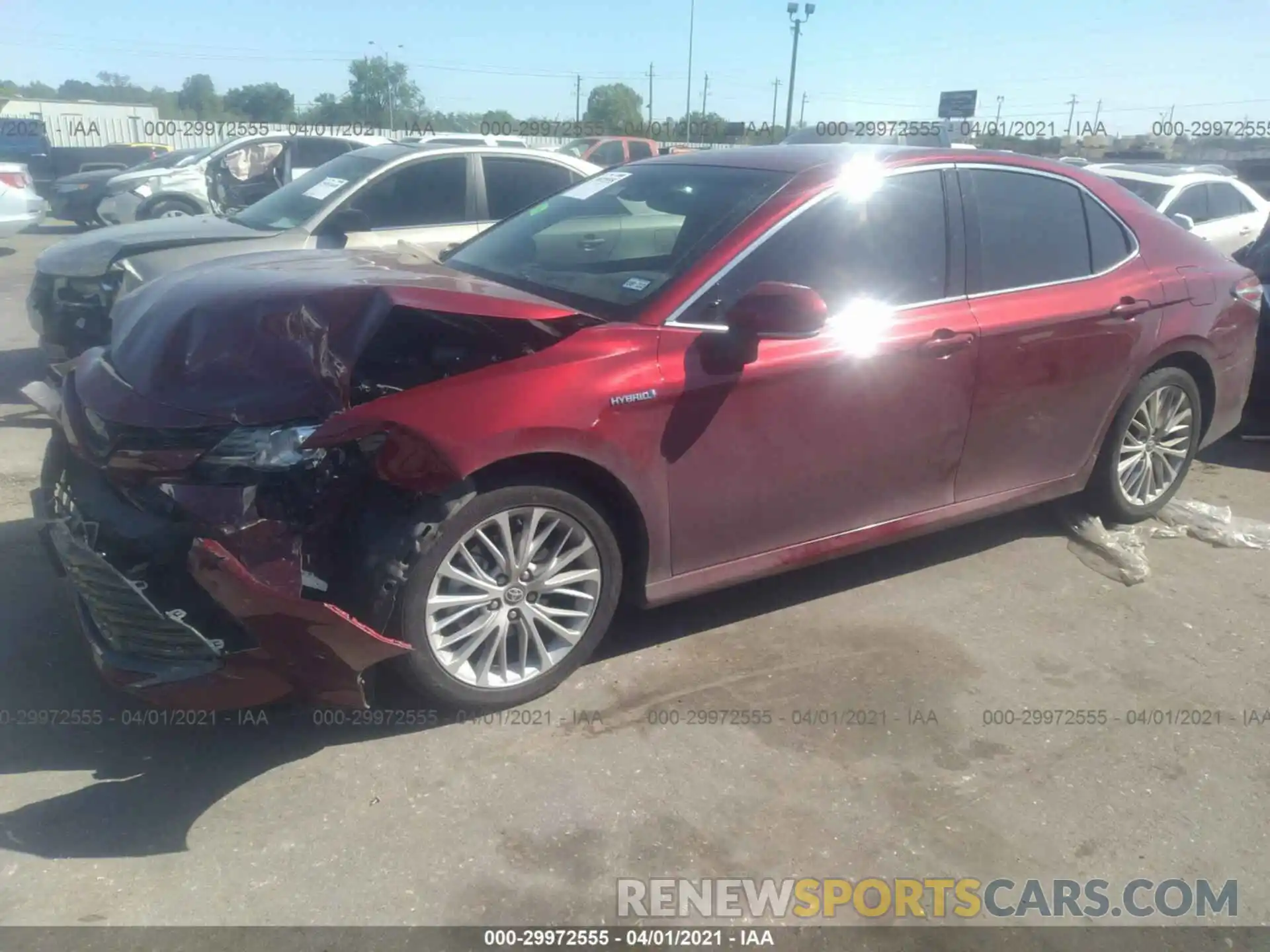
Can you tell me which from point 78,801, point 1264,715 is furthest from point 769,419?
point 78,801

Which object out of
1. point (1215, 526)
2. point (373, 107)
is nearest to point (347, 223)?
point (1215, 526)

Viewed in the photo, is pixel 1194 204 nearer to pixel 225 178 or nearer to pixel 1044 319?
pixel 1044 319

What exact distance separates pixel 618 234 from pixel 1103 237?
2.21m

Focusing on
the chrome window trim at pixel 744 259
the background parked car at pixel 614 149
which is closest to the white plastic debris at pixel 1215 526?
the chrome window trim at pixel 744 259

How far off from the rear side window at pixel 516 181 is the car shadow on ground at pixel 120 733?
13.6 feet

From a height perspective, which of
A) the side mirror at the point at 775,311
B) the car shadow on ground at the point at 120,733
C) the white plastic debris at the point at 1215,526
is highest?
the side mirror at the point at 775,311

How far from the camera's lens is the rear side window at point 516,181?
24.1 ft

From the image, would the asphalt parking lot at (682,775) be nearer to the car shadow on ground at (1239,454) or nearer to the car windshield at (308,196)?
the car shadow on ground at (1239,454)

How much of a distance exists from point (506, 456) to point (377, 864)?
1174mm

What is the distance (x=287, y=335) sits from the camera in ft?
10.5

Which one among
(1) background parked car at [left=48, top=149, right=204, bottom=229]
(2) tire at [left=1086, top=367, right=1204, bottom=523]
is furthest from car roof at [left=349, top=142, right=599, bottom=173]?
(1) background parked car at [left=48, top=149, right=204, bottom=229]

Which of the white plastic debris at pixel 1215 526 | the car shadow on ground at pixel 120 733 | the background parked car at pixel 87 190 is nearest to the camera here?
the car shadow on ground at pixel 120 733

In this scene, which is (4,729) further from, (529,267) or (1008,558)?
(1008,558)

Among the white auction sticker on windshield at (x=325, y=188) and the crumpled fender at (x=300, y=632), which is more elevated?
the white auction sticker on windshield at (x=325, y=188)
